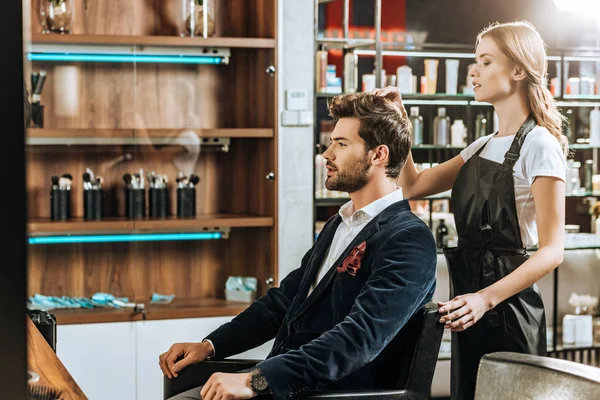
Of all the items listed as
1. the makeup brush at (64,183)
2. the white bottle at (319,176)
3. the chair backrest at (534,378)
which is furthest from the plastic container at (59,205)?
the chair backrest at (534,378)

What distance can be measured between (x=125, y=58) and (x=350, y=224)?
1874 millimetres

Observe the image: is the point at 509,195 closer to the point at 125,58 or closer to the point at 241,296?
the point at 241,296

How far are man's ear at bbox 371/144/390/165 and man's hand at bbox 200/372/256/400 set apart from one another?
2.13 ft

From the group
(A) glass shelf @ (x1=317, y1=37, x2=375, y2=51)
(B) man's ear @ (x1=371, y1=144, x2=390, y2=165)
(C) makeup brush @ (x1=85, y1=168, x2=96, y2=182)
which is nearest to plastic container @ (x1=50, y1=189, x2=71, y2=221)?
(C) makeup brush @ (x1=85, y1=168, x2=96, y2=182)

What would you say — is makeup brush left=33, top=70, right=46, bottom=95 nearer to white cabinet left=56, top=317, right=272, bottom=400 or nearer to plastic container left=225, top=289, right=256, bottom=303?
white cabinet left=56, top=317, right=272, bottom=400

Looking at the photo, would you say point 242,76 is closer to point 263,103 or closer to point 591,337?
point 263,103

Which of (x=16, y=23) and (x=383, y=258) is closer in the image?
(x=16, y=23)

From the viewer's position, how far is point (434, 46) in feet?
13.4

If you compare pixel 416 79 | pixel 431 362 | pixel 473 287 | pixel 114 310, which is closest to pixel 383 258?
pixel 431 362

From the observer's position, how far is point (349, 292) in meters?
1.95

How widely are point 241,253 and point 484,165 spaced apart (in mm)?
1840

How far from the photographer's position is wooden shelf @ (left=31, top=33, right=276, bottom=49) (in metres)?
3.48

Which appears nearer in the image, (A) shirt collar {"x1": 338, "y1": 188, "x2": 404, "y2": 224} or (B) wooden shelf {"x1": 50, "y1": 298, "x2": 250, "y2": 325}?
(A) shirt collar {"x1": 338, "y1": 188, "x2": 404, "y2": 224}

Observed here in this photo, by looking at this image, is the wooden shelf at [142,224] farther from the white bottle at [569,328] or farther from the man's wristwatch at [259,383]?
the man's wristwatch at [259,383]
